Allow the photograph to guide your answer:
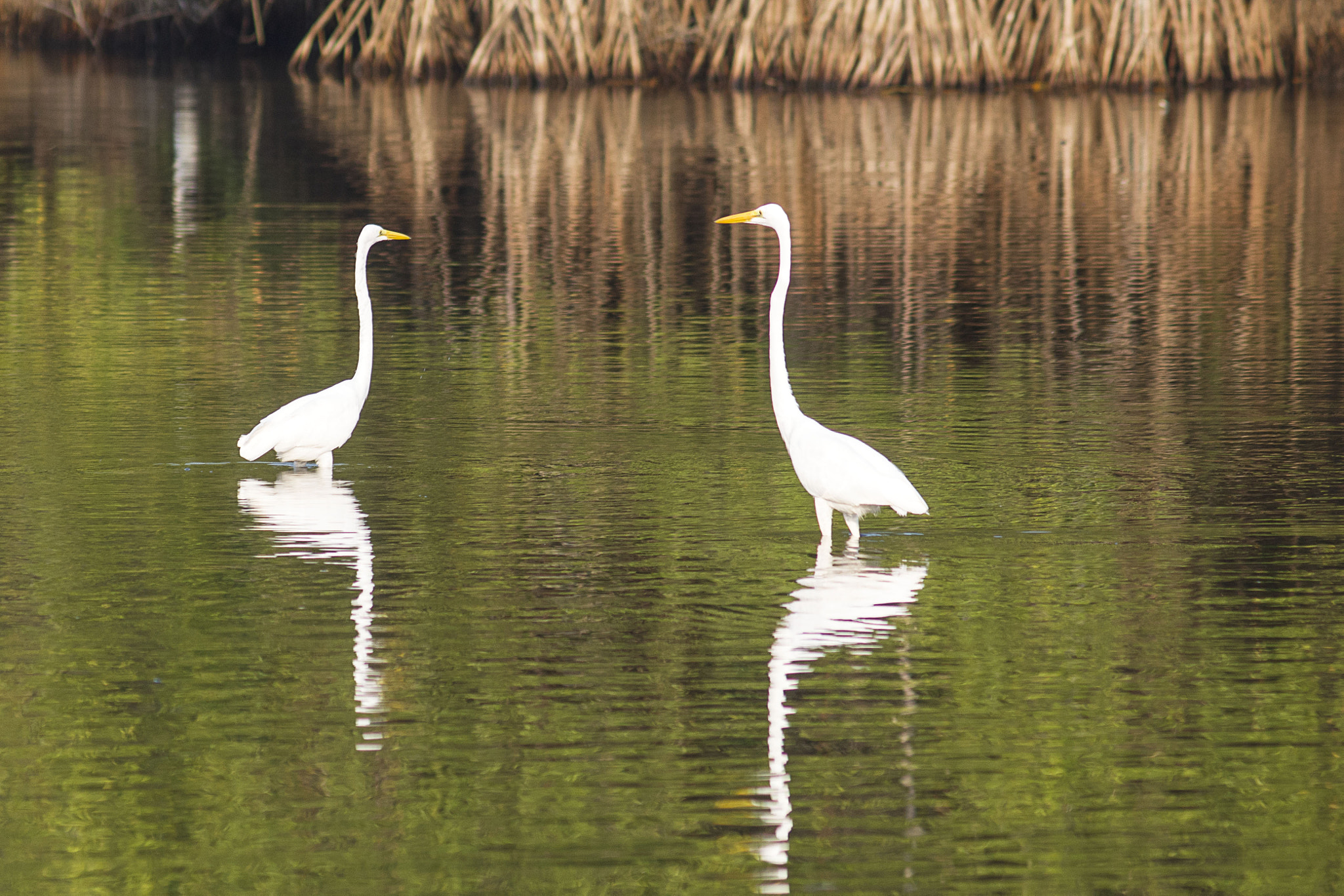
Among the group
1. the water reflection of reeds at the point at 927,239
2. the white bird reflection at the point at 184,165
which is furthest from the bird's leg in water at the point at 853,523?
the white bird reflection at the point at 184,165

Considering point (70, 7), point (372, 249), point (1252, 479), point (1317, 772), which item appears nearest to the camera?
point (1317, 772)

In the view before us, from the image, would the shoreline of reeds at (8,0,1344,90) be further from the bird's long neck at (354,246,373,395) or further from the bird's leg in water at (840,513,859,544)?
the bird's leg in water at (840,513,859,544)

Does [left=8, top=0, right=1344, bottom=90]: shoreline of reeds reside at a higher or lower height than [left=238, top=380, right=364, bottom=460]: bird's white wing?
higher

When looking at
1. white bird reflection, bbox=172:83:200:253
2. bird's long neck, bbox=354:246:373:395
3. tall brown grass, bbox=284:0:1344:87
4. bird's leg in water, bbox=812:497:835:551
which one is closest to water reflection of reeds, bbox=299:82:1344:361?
tall brown grass, bbox=284:0:1344:87

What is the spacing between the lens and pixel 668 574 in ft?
27.9

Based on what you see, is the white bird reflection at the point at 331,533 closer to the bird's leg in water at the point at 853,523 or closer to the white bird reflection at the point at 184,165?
the bird's leg in water at the point at 853,523

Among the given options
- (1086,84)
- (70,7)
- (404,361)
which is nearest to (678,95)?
(1086,84)

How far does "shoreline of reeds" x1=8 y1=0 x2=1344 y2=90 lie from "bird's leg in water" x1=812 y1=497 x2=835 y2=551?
28411 millimetres

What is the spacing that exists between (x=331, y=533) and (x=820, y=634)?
8.57 ft

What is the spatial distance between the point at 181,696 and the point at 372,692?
63 centimetres

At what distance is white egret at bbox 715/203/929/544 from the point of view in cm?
858

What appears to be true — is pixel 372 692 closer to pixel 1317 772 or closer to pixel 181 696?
pixel 181 696

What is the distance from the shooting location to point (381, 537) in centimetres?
917

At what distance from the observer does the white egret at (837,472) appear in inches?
338
